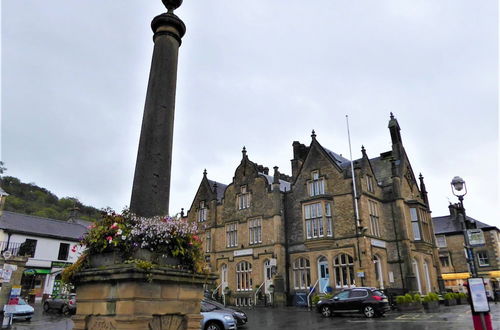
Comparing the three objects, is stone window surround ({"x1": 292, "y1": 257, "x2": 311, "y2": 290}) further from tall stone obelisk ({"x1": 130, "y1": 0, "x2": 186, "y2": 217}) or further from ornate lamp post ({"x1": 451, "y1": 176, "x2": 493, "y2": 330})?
tall stone obelisk ({"x1": 130, "y1": 0, "x2": 186, "y2": 217})

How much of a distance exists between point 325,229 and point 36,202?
70.0m

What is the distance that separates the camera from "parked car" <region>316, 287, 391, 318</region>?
19.0 metres

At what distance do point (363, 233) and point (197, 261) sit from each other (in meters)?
21.9

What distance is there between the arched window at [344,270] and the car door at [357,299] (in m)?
6.32

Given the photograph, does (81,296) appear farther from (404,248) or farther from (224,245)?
(224,245)

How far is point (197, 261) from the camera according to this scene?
6.22m

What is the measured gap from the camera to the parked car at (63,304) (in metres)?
24.2

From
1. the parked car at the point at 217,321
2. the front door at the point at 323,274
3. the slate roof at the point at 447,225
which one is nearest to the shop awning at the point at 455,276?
the slate roof at the point at 447,225

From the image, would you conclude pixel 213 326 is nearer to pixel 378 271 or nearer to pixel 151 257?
pixel 151 257

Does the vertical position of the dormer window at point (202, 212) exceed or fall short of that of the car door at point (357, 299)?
it exceeds it

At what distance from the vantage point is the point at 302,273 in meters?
29.3

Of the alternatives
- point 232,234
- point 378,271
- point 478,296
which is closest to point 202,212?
point 232,234

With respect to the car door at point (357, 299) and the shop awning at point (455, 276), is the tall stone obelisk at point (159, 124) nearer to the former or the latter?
the car door at point (357, 299)

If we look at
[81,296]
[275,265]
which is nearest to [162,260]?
[81,296]
